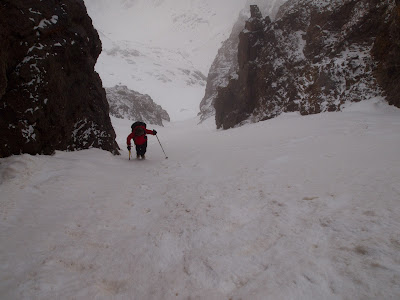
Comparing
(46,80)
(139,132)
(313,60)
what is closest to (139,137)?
(139,132)

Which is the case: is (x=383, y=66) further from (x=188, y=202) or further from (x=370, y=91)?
(x=188, y=202)

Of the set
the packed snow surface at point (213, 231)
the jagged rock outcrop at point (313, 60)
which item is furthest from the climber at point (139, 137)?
the jagged rock outcrop at point (313, 60)

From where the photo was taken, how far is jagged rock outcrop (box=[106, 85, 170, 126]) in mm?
39597

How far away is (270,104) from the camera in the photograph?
64.5ft

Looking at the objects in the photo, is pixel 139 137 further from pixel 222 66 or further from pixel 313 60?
pixel 222 66

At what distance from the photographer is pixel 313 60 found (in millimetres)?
17141

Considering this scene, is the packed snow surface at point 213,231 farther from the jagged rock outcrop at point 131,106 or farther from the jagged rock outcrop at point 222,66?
the jagged rock outcrop at point 222,66

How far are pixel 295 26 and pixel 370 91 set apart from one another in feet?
37.9

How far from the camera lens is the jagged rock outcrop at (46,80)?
6.00m

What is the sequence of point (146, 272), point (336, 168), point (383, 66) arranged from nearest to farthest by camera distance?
point (146, 272), point (336, 168), point (383, 66)

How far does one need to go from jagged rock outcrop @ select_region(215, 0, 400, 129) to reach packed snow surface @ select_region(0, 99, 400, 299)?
372 inches

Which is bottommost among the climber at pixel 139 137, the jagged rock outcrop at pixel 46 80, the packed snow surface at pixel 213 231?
the packed snow surface at pixel 213 231

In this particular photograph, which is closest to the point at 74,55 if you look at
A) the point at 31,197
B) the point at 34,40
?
the point at 34,40

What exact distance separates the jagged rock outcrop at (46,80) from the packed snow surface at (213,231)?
1000 millimetres
